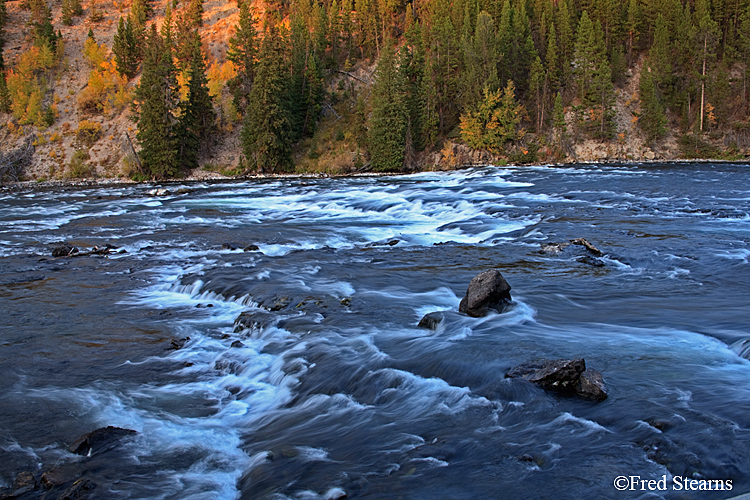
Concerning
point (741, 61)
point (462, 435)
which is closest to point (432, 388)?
point (462, 435)

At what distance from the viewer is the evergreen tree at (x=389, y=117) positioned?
55.1 meters

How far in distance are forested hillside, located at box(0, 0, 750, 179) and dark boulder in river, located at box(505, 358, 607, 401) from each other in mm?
49303

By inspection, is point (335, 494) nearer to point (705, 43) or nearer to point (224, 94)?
point (224, 94)

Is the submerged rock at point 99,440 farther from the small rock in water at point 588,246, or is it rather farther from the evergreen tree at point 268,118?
the evergreen tree at point 268,118

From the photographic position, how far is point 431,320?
9812mm

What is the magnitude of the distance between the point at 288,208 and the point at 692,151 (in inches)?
1846

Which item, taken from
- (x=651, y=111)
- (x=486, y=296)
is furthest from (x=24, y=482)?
(x=651, y=111)

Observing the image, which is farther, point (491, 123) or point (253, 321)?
point (491, 123)

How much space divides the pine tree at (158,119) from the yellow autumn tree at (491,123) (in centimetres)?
Answer: 2975

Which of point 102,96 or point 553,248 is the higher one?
point 102,96

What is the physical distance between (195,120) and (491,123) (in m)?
31.1

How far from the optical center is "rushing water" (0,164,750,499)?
5617 millimetres

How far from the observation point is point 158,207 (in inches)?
1190

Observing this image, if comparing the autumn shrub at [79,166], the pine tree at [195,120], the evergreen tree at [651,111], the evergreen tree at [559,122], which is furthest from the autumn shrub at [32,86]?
the evergreen tree at [651,111]
